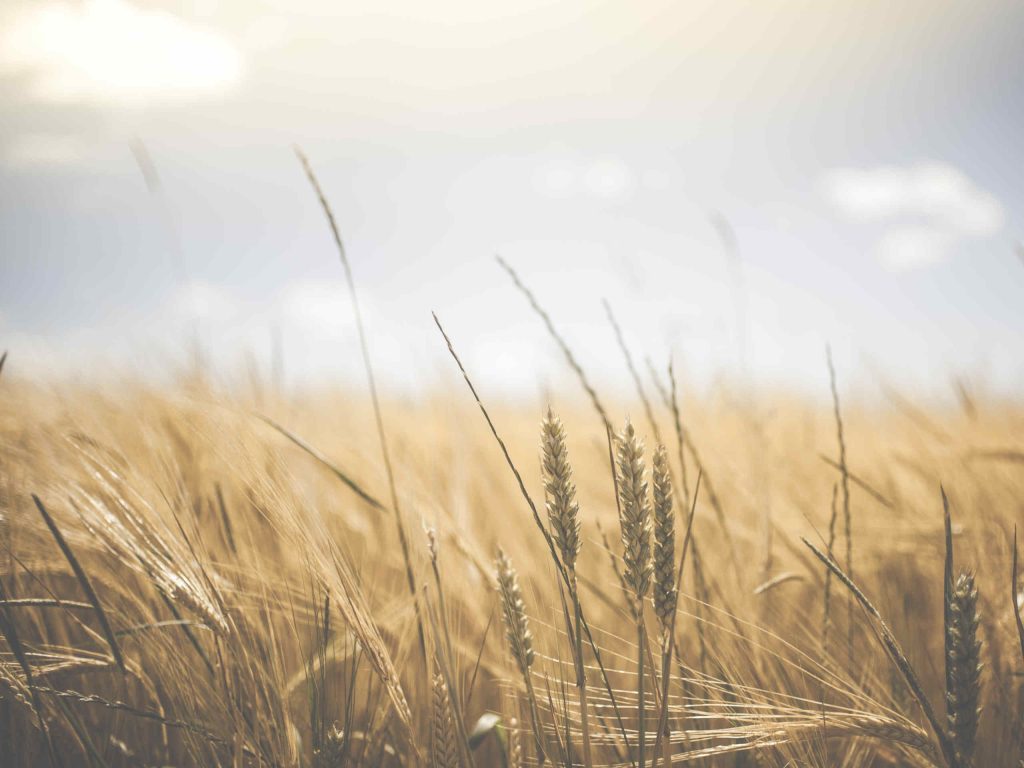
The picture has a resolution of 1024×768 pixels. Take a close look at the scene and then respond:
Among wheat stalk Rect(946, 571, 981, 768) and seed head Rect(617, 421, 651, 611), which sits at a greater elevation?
seed head Rect(617, 421, 651, 611)

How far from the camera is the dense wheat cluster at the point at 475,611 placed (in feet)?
1.71

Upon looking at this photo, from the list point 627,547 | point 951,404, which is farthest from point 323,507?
point 951,404

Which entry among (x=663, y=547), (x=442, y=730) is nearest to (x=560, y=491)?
(x=663, y=547)

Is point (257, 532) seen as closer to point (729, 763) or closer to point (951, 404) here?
point (729, 763)

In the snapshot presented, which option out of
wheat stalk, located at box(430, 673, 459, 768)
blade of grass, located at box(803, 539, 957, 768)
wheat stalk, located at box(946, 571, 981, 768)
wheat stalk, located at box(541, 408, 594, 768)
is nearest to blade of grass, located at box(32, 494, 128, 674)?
wheat stalk, located at box(430, 673, 459, 768)

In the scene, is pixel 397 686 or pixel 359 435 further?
pixel 359 435

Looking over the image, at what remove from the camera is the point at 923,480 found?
4.49 feet

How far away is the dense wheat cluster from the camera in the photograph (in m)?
0.52

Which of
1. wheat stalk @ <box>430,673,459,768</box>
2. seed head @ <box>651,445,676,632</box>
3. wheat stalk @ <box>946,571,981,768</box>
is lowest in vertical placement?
wheat stalk @ <box>430,673,459,768</box>

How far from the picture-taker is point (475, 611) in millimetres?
894

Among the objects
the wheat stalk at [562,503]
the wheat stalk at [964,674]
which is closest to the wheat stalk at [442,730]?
the wheat stalk at [562,503]

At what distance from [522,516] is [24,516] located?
106 cm

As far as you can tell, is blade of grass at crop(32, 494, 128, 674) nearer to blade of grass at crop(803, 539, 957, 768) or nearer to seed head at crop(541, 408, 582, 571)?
seed head at crop(541, 408, 582, 571)

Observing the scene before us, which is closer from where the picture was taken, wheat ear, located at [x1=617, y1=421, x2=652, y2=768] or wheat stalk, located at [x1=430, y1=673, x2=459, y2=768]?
wheat ear, located at [x1=617, y1=421, x2=652, y2=768]
